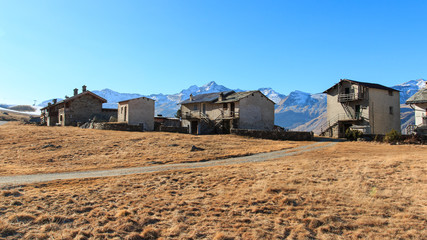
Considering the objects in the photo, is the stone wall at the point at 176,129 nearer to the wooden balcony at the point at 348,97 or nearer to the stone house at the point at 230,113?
the stone house at the point at 230,113

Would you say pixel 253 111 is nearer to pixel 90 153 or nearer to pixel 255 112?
pixel 255 112

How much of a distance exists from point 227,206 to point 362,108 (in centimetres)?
3846

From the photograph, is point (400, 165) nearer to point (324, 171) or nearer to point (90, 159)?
point (324, 171)

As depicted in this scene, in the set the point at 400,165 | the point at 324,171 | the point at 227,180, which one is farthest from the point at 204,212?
the point at 400,165

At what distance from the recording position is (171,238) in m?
6.78

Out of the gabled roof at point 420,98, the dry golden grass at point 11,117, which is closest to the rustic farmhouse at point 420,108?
the gabled roof at point 420,98

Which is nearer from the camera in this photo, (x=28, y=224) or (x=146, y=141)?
(x=28, y=224)

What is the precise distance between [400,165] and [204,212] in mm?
10878

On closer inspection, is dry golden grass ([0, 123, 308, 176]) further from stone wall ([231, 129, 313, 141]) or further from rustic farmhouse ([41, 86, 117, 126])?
rustic farmhouse ([41, 86, 117, 126])

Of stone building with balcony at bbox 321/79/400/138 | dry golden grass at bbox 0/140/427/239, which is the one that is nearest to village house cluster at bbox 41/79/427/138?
stone building with balcony at bbox 321/79/400/138

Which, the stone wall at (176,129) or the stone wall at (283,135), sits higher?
the stone wall at (176,129)

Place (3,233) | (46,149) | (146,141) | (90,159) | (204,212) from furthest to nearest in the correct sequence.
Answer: (146,141), (46,149), (90,159), (204,212), (3,233)

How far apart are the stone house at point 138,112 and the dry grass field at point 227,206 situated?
31.0 metres

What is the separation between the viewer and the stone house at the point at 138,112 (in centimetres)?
4238
